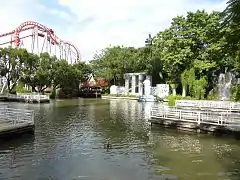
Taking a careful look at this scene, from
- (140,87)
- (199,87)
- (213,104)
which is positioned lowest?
(213,104)

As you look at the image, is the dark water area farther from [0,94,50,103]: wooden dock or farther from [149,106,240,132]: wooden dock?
[0,94,50,103]: wooden dock

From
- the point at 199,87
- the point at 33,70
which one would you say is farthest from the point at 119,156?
the point at 33,70

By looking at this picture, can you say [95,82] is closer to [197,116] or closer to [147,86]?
[147,86]

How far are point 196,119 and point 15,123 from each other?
12.0 metres

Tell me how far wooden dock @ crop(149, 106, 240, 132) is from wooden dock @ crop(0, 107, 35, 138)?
9256mm

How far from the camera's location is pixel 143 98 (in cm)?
6297

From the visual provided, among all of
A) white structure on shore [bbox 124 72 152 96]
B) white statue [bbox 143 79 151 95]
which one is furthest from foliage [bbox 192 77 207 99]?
white statue [bbox 143 79 151 95]

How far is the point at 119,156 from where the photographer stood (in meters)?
16.3

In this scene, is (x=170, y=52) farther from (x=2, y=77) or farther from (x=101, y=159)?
(x=101, y=159)

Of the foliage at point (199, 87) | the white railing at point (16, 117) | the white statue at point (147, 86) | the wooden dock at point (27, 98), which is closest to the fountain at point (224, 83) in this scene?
the foliage at point (199, 87)

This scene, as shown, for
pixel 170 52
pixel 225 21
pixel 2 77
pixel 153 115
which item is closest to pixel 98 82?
pixel 2 77

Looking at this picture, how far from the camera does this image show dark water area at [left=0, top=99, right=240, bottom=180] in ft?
43.7

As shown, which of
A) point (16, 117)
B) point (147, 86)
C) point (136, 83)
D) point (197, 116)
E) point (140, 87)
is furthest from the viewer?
point (136, 83)

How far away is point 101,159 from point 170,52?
147ft
